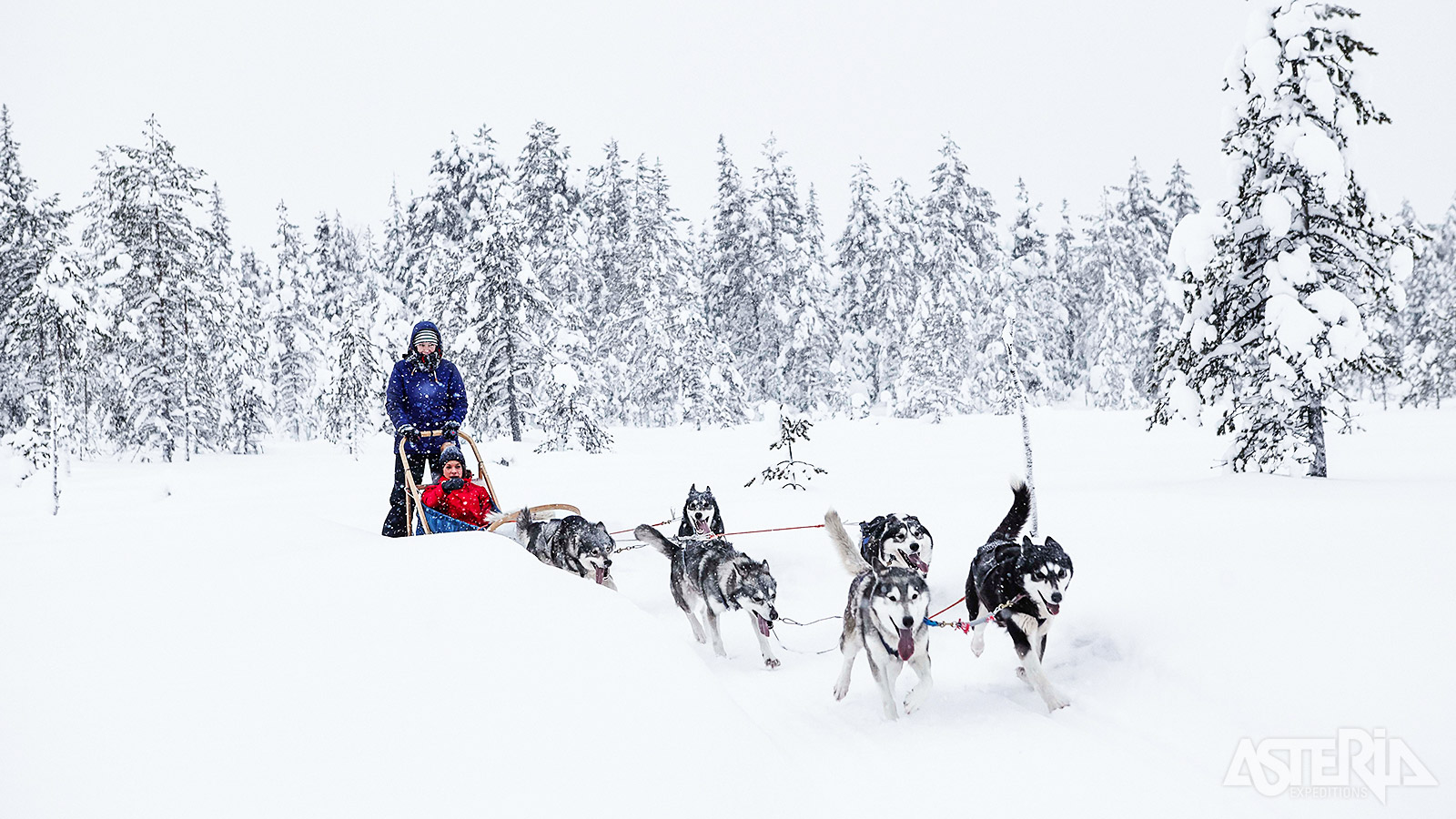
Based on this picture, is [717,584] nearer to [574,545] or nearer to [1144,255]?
[574,545]

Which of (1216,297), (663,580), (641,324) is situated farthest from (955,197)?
(663,580)

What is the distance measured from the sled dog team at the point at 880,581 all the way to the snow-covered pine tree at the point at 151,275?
18.6 m

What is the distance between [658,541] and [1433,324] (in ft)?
117

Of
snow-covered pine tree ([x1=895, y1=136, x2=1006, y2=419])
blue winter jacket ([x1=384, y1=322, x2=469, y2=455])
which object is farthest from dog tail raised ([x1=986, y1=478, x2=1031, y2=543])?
snow-covered pine tree ([x1=895, y1=136, x2=1006, y2=419])

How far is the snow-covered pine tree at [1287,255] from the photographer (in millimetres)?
9062

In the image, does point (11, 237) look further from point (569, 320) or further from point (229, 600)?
point (229, 600)

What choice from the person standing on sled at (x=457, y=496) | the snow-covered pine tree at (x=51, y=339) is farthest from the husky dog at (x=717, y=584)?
the snow-covered pine tree at (x=51, y=339)

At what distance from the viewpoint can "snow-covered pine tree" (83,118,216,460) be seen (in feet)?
65.8

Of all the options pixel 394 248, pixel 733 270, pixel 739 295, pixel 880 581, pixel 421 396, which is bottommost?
pixel 880 581

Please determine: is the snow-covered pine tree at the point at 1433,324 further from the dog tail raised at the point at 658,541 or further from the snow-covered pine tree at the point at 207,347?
the snow-covered pine tree at the point at 207,347

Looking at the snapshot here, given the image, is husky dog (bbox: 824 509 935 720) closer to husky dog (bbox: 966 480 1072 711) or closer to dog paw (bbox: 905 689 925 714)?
dog paw (bbox: 905 689 925 714)

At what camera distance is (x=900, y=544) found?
21.1 feet

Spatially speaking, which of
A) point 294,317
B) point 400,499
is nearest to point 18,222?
point 294,317

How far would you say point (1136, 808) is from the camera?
3.70 m
